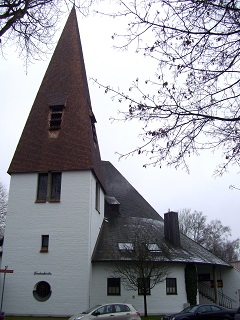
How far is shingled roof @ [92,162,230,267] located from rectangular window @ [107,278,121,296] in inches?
57.6

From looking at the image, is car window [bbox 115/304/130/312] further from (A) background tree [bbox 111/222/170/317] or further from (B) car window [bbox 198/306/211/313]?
(A) background tree [bbox 111/222/170/317]

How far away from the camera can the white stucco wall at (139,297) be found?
74.5ft

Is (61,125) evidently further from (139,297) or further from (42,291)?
(139,297)

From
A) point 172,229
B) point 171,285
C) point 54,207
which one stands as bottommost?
point 171,285

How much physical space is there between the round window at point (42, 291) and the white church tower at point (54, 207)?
0.18 ft

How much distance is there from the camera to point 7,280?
2186 centimetres

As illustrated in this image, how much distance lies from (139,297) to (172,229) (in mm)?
6257

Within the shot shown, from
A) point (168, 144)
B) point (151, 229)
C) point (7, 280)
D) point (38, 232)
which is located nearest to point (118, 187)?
point (151, 229)

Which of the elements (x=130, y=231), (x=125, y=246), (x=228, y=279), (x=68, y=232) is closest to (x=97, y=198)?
(x=130, y=231)

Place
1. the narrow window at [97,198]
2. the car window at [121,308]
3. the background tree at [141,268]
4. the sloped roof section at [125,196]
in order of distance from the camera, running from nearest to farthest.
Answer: the car window at [121,308] → the background tree at [141,268] → the narrow window at [97,198] → the sloped roof section at [125,196]

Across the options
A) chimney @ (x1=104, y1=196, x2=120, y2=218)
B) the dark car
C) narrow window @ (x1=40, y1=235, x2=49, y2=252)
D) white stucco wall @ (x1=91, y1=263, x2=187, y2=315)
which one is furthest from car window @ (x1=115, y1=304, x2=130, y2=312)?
chimney @ (x1=104, y1=196, x2=120, y2=218)

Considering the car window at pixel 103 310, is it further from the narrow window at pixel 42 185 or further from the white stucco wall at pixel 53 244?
the narrow window at pixel 42 185

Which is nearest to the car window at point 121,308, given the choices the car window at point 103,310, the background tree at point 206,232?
the car window at point 103,310

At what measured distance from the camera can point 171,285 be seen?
944 inches
